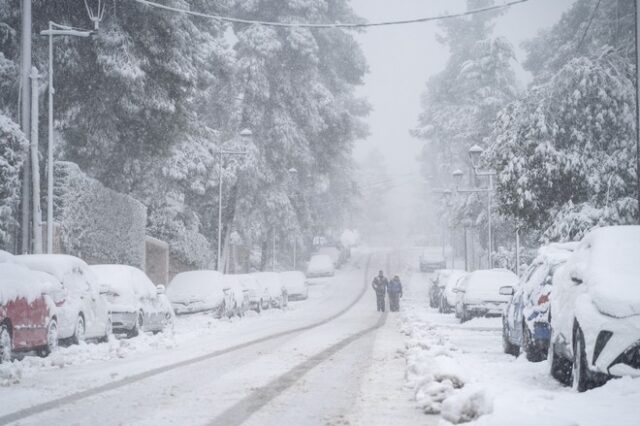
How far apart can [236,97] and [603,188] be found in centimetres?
2656

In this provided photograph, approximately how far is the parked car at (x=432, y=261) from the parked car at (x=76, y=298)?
6048 centimetres

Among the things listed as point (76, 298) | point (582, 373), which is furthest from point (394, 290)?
point (582, 373)

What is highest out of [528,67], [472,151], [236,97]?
[528,67]

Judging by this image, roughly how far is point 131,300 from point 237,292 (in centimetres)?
1235

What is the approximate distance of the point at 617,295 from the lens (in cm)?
848

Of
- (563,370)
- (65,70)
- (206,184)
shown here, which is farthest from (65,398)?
(206,184)

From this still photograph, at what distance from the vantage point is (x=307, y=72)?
4778 cm

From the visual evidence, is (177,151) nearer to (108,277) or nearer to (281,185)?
(281,185)

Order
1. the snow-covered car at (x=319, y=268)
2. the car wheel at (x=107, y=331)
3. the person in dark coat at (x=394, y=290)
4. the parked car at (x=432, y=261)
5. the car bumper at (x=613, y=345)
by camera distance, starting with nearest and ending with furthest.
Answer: the car bumper at (x=613, y=345) → the car wheel at (x=107, y=331) → the person in dark coat at (x=394, y=290) → the snow-covered car at (x=319, y=268) → the parked car at (x=432, y=261)

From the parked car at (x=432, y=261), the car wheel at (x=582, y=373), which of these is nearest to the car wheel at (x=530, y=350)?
the car wheel at (x=582, y=373)

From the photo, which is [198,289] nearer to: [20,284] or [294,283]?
[20,284]

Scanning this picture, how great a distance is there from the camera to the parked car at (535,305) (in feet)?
40.1

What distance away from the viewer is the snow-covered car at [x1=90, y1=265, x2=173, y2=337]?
1997cm

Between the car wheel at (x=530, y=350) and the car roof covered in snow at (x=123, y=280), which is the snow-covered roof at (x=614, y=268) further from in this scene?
the car roof covered in snow at (x=123, y=280)
